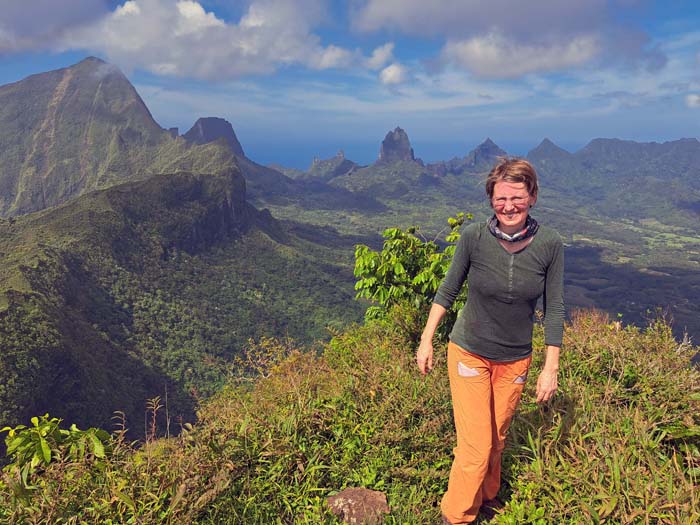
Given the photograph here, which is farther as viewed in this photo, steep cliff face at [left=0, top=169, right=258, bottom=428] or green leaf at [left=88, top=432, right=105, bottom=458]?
steep cliff face at [left=0, top=169, right=258, bottom=428]

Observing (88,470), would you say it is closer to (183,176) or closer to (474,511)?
(474,511)

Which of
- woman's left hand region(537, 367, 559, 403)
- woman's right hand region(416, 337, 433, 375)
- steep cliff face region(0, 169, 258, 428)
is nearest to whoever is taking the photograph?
woman's left hand region(537, 367, 559, 403)

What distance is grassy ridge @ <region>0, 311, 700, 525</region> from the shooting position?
2887 mm

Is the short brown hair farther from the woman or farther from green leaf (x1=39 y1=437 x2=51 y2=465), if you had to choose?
green leaf (x1=39 y1=437 x2=51 y2=465)

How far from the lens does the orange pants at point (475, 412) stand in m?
2.93

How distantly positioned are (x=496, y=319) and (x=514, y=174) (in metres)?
0.98

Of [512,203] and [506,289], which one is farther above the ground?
[512,203]

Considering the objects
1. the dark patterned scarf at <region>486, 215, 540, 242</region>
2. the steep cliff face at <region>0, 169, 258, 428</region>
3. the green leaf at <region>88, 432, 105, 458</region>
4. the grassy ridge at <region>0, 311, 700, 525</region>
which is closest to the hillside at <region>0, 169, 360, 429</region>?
the steep cliff face at <region>0, 169, 258, 428</region>

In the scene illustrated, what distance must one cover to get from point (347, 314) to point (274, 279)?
1884cm

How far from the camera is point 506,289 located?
2773 millimetres

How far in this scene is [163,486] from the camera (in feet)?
9.89

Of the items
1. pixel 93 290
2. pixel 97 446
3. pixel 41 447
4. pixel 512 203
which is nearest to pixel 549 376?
pixel 512 203

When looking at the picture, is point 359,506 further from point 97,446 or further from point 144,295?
point 144,295

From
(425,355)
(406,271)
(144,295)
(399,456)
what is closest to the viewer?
(425,355)
